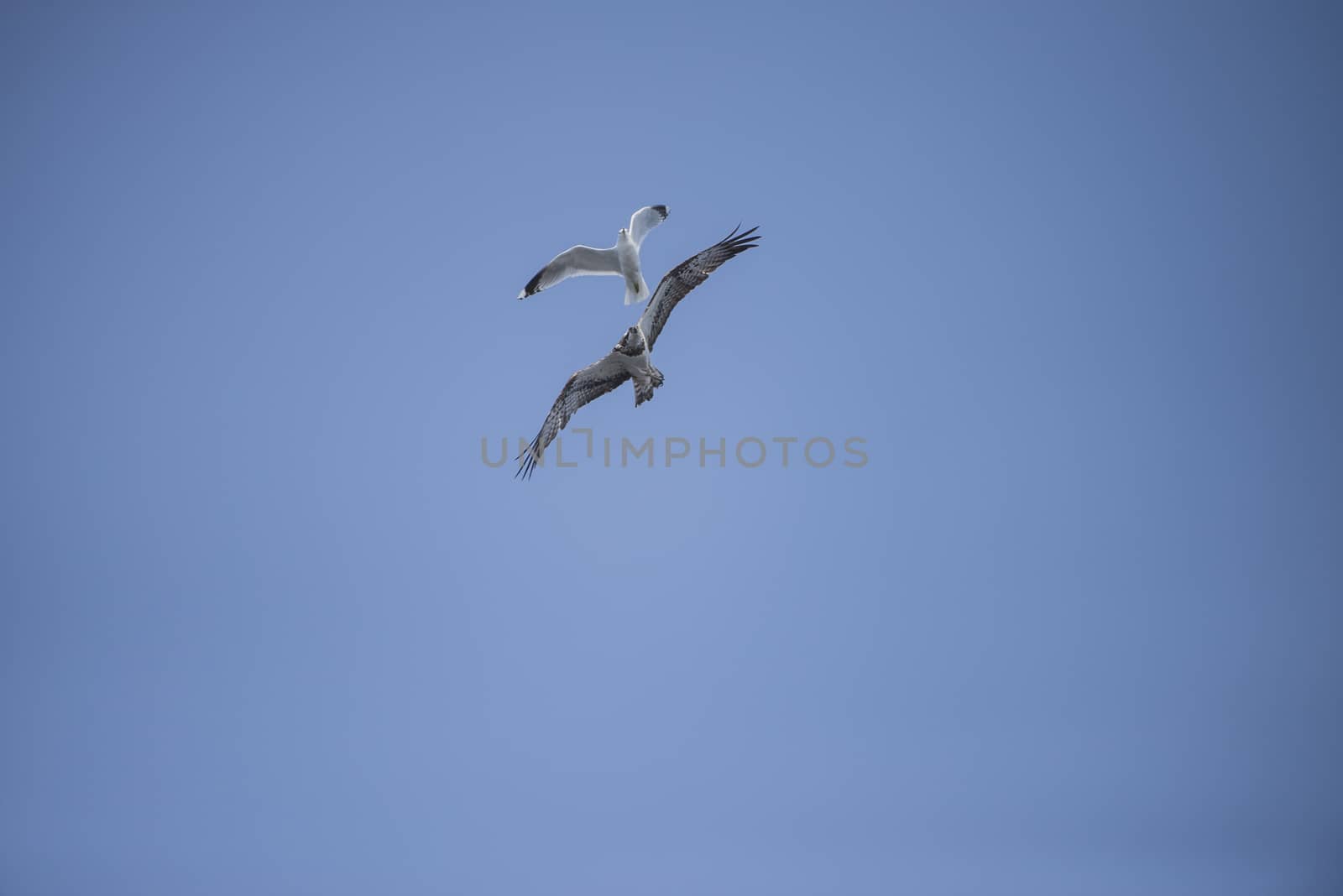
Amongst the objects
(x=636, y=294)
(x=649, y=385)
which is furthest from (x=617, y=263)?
(x=649, y=385)

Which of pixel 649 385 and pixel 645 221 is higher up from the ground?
pixel 645 221

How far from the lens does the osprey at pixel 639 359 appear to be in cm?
2112

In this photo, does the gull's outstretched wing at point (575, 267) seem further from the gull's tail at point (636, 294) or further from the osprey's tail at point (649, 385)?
the osprey's tail at point (649, 385)

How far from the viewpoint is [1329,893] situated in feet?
153

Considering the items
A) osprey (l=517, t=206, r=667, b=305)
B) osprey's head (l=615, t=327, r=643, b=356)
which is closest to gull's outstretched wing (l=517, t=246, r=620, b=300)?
osprey (l=517, t=206, r=667, b=305)

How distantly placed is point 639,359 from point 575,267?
5.92 feet

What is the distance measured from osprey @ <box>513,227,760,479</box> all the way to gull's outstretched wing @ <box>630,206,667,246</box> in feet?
3.16

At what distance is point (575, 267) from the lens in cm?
2170

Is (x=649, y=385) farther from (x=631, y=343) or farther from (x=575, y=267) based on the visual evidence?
(x=575, y=267)

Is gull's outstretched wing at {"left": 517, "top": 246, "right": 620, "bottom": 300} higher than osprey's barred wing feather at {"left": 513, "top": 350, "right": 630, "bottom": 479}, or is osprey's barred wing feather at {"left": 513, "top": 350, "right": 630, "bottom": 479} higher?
gull's outstretched wing at {"left": 517, "top": 246, "right": 620, "bottom": 300}

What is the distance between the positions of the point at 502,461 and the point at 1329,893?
38.3 m

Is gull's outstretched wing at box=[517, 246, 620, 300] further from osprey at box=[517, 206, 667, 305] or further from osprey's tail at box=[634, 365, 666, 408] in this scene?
osprey's tail at box=[634, 365, 666, 408]

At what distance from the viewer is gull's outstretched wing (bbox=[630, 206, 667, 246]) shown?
2142 centimetres

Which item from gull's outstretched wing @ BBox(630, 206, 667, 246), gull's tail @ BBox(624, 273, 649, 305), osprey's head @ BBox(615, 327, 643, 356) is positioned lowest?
osprey's head @ BBox(615, 327, 643, 356)
